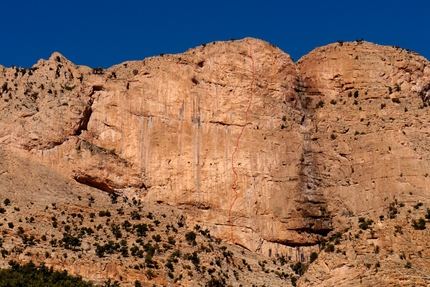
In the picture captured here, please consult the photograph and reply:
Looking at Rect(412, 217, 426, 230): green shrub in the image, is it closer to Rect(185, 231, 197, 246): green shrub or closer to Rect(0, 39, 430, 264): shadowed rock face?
Rect(0, 39, 430, 264): shadowed rock face

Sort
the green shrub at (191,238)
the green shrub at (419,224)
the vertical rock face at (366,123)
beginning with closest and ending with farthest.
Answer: the green shrub at (419,224) → the green shrub at (191,238) → the vertical rock face at (366,123)

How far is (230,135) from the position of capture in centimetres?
7881

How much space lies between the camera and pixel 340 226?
75750 millimetres

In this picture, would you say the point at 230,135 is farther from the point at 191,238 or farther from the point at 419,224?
the point at 419,224

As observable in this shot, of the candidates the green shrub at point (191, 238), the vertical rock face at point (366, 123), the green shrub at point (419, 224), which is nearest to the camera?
the green shrub at point (419, 224)

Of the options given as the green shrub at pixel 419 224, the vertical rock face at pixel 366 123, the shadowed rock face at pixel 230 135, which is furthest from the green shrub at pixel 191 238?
the green shrub at pixel 419 224

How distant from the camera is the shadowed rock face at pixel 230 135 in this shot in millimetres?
76062

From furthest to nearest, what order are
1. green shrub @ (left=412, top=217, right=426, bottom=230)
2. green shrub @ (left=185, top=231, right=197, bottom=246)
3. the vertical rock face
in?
the vertical rock face → green shrub @ (left=185, top=231, right=197, bottom=246) → green shrub @ (left=412, top=217, right=426, bottom=230)

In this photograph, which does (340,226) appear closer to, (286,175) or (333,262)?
(286,175)

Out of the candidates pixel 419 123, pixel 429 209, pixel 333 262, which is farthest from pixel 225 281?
pixel 419 123

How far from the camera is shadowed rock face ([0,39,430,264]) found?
76.1 metres

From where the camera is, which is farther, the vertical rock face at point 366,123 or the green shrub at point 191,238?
the vertical rock face at point 366,123

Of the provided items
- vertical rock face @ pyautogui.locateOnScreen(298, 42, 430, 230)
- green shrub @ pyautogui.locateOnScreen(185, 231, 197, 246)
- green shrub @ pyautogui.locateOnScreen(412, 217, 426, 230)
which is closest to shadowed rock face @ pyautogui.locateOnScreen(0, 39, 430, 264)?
vertical rock face @ pyautogui.locateOnScreen(298, 42, 430, 230)

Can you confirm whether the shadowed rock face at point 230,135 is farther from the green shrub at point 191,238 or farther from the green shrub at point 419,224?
the green shrub at point 419,224
